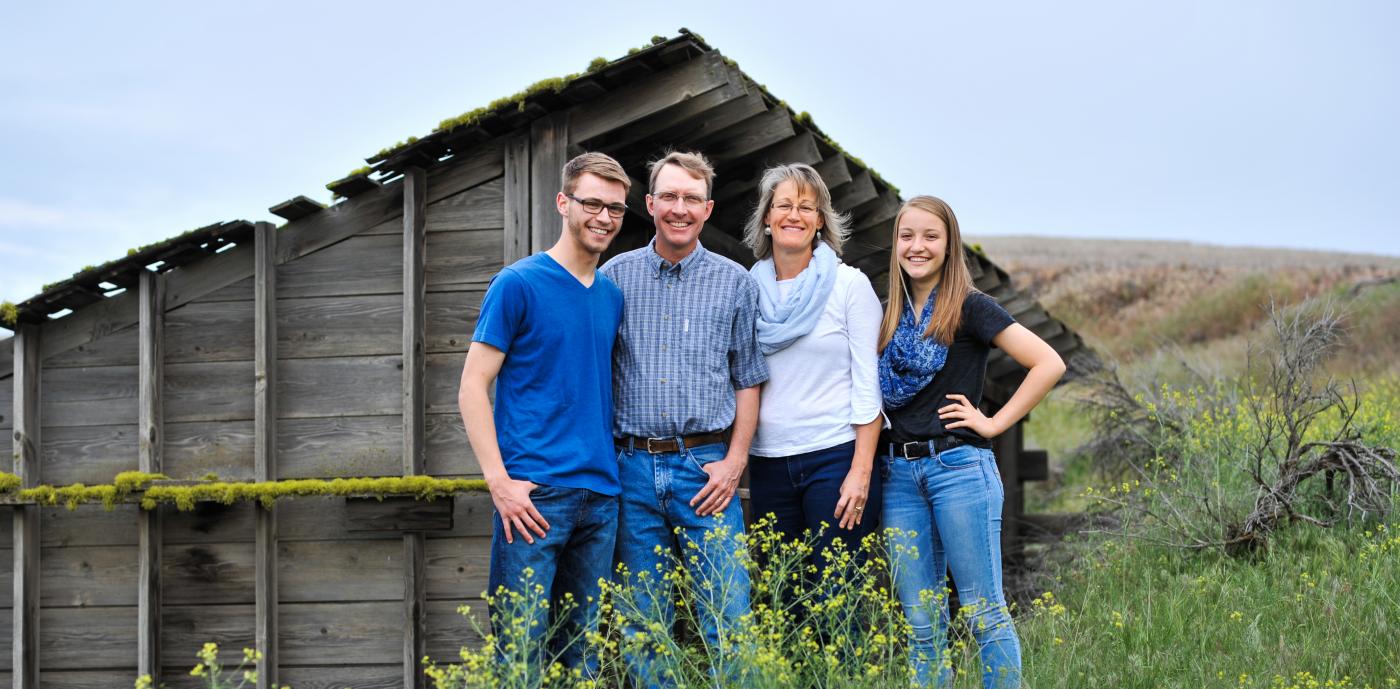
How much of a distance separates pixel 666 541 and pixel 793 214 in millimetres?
1311

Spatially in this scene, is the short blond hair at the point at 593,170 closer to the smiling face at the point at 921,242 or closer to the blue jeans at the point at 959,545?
the smiling face at the point at 921,242

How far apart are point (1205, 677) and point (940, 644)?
1.67 metres

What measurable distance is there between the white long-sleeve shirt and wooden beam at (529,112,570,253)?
5.86 feet

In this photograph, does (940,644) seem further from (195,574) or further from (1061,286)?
(1061,286)

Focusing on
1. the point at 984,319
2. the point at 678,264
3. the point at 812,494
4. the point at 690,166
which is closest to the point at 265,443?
the point at 678,264

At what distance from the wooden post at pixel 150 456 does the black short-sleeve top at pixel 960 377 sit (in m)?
3.79

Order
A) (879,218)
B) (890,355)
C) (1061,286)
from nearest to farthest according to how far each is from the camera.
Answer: (890,355), (879,218), (1061,286)

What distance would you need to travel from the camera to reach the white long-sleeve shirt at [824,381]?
4.43 metres

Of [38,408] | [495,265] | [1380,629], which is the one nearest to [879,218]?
[495,265]

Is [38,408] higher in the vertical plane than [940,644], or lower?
higher

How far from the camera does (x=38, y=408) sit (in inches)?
244

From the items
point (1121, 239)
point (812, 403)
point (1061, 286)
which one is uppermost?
point (1121, 239)

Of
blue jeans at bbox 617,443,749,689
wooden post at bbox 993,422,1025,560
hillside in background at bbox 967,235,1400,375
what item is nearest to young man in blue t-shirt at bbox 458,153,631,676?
blue jeans at bbox 617,443,749,689

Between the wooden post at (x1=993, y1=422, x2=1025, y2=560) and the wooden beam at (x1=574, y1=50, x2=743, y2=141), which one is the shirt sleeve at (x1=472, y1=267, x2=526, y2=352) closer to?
the wooden beam at (x1=574, y1=50, x2=743, y2=141)
